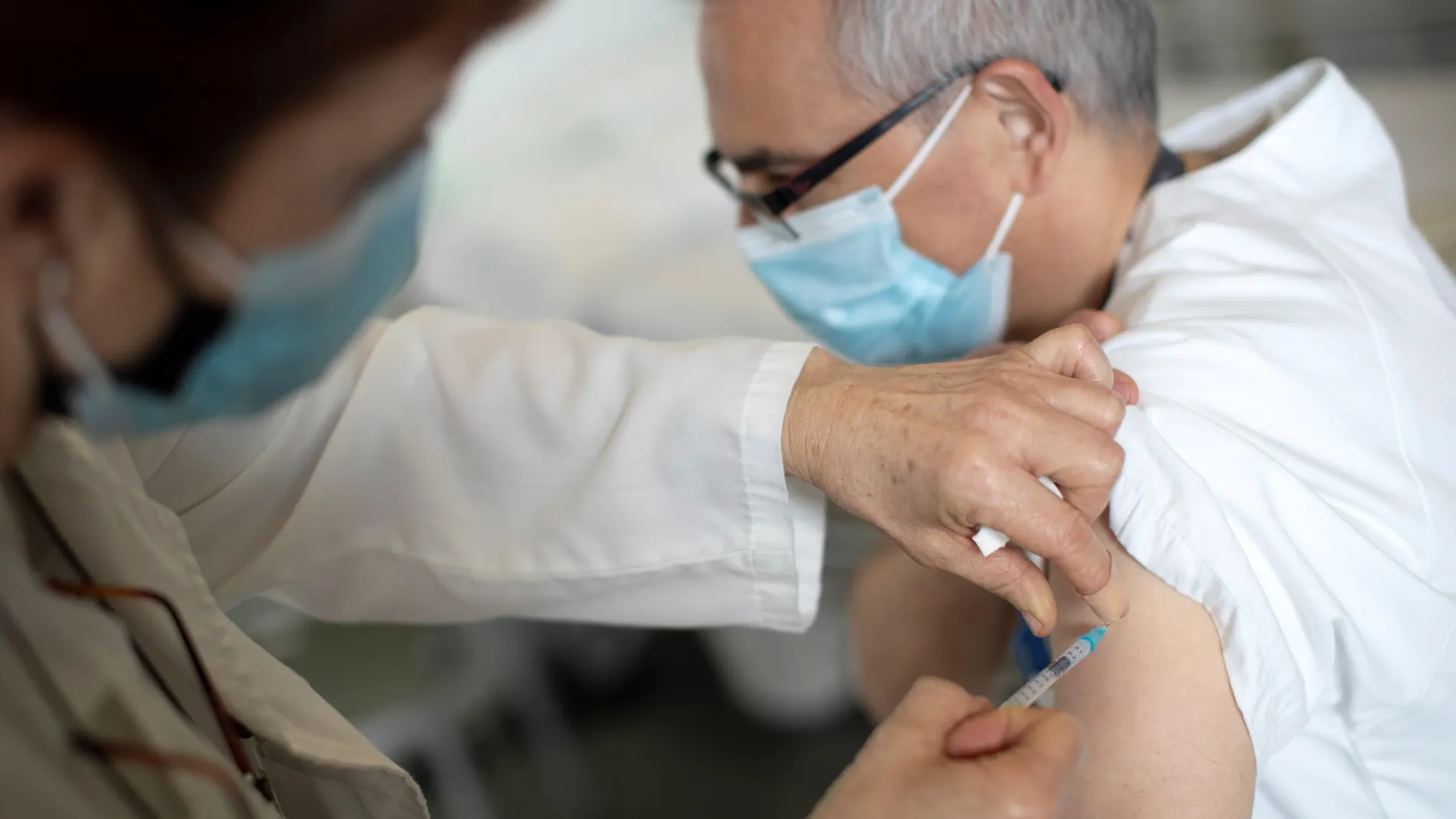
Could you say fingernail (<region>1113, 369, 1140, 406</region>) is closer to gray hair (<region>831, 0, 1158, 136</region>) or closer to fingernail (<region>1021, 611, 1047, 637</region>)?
fingernail (<region>1021, 611, 1047, 637</region>)

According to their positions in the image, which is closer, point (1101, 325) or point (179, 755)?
point (179, 755)

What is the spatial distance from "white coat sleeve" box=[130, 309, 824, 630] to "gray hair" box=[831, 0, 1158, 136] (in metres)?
0.36

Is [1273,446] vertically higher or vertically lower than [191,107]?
lower

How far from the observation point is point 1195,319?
3.20 feet

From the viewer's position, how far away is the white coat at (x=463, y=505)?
2.85ft

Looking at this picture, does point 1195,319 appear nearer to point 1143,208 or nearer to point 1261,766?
point 1143,208

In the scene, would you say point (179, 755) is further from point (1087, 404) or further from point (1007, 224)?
point (1007, 224)

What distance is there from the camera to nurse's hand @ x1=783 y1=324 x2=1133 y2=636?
767 mm

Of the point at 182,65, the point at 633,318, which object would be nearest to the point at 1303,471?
the point at 182,65

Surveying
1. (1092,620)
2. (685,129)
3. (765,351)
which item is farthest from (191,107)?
(685,129)

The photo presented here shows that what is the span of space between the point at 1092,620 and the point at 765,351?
0.34 m

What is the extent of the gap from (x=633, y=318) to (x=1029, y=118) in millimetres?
1222

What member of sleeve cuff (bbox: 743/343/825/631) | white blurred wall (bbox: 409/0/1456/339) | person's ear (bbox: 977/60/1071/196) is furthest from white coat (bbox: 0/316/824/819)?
white blurred wall (bbox: 409/0/1456/339)

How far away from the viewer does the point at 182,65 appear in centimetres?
45
